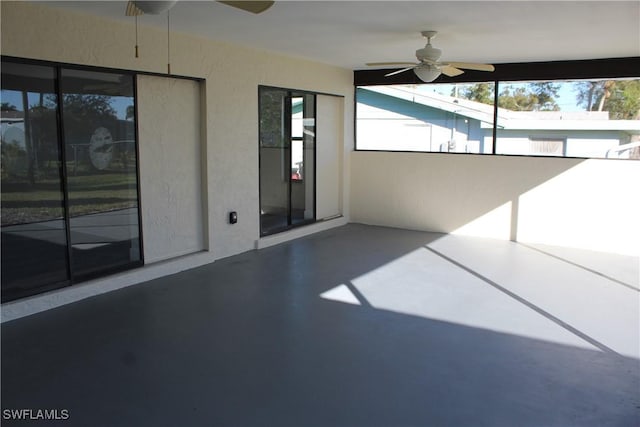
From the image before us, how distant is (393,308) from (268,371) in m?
1.51

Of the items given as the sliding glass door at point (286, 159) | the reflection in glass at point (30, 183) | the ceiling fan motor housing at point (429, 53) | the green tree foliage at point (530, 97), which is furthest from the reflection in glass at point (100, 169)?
the green tree foliage at point (530, 97)

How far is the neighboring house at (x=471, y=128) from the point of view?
22.0ft

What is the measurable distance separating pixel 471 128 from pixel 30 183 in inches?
224

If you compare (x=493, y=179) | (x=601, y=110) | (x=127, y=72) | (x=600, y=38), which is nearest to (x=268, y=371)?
(x=127, y=72)

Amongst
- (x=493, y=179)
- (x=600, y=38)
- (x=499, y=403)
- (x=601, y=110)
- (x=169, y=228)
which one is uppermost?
(x=600, y=38)

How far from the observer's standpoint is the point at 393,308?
→ 445 centimetres

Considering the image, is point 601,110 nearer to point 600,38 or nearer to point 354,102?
point 600,38

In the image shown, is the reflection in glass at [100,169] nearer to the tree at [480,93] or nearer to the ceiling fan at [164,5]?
the ceiling fan at [164,5]

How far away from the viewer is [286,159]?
23.5 ft

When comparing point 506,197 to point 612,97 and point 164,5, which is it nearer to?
point 612,97

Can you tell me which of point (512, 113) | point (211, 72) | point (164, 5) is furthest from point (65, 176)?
point (512, 113)

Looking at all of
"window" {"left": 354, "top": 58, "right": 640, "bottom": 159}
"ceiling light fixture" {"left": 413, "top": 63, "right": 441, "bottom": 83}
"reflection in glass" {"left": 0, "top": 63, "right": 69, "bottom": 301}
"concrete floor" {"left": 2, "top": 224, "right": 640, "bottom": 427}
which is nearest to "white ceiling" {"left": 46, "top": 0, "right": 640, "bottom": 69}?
"ceiling light fixture" {"left": 413, "top": 63, "right": 441, "bottom": 83}

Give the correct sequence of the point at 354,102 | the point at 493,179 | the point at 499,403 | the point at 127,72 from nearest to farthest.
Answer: the point at 499,403, the point at 127,72, the point at 493,179, the point at 354,102

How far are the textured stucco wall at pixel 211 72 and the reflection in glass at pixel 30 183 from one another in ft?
0.61
